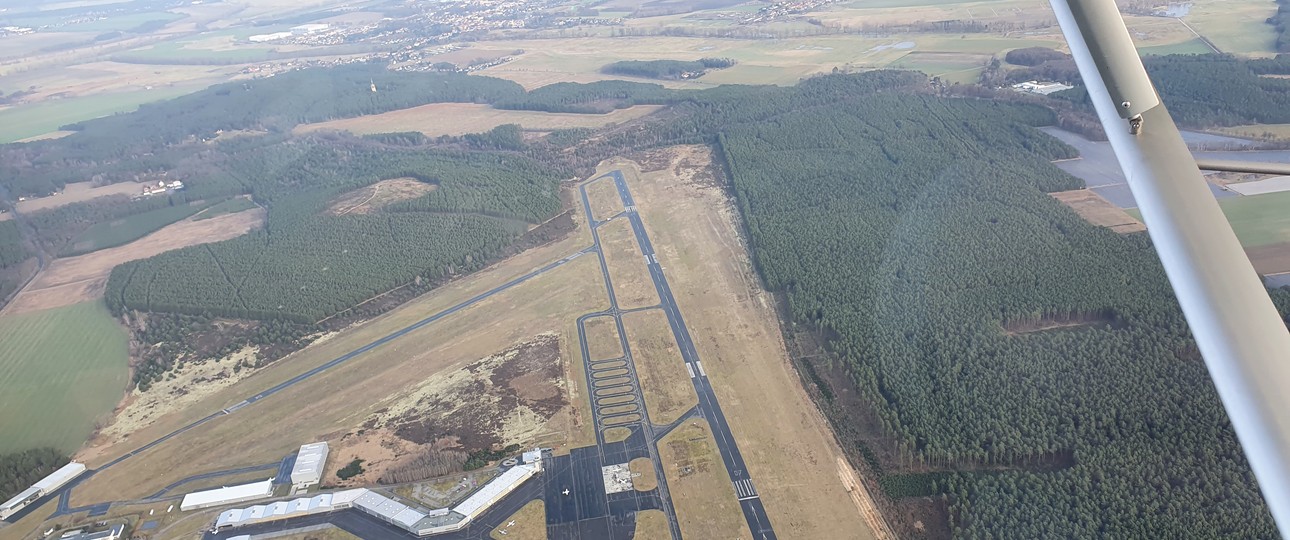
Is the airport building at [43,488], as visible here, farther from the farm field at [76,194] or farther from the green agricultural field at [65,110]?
the green agricultural field at [65,110]

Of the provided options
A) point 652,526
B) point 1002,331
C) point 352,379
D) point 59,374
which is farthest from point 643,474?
point 59,374

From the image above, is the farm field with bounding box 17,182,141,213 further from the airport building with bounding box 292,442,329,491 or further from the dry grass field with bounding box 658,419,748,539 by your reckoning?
the dry grass field with bounding box 658,419,748,539

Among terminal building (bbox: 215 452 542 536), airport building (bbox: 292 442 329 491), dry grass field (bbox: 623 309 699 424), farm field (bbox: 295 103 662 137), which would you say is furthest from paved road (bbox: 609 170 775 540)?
farm field (bbox: 295 103 662 137)

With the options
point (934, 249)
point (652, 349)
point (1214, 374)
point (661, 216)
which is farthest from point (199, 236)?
point (1214, 374)

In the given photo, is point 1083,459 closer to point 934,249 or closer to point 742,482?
point 742,482

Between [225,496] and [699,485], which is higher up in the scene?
[225,496]

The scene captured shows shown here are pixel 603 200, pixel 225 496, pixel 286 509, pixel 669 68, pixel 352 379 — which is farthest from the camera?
pixel 669 68

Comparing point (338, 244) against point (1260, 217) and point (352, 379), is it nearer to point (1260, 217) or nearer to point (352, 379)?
point (352, 379)
